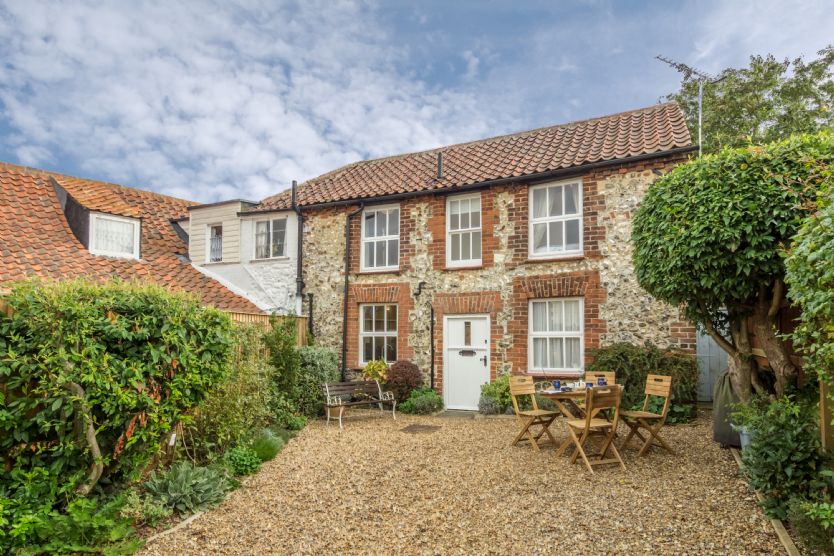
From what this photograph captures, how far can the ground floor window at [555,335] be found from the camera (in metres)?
11.7

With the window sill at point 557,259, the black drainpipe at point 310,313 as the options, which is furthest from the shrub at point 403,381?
the window sill at point 557,259

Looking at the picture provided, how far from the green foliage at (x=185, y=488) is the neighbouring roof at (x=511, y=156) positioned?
869 centimetres

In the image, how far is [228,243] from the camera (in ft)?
52.5

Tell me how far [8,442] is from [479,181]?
390 inches

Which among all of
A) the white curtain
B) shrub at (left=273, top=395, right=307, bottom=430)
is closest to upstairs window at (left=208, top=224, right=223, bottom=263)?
the white curtain

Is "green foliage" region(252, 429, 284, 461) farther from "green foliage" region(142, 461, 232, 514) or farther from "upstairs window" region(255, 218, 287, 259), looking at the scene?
"upstairs window" region(255, 218, 287, 259)

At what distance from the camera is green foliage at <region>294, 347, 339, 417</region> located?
452 inches

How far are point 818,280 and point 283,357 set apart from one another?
8.78 metres

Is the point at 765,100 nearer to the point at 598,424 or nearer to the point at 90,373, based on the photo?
the point at 598,424

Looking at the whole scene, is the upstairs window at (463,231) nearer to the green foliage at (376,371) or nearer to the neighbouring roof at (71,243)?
the green foliage at (376,371)

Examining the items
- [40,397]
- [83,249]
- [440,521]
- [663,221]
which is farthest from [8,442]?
[83,249]

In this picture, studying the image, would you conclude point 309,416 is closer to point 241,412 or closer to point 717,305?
point 241,412

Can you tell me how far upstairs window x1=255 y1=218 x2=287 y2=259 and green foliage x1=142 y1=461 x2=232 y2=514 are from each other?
960 centimetres

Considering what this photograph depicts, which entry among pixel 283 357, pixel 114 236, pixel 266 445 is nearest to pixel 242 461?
pixel 266 445
